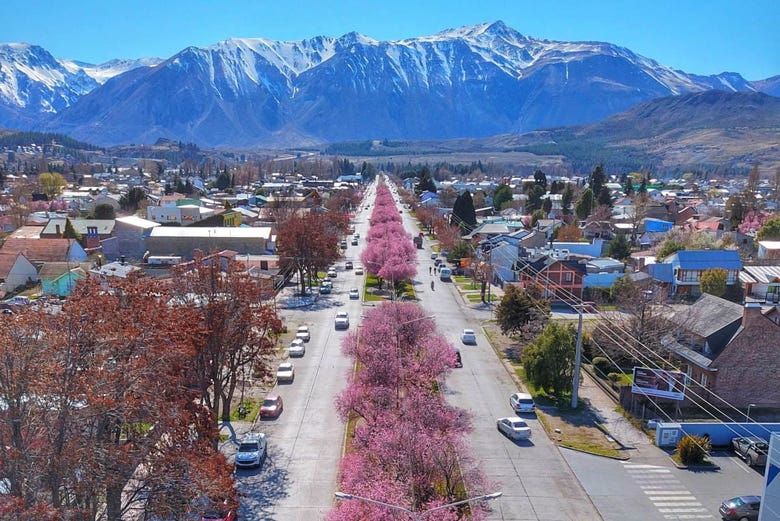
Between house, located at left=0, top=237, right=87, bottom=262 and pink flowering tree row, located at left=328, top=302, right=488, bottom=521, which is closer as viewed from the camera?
pink flowering tree row, located at left=328, top=302, right=488, bottom=521

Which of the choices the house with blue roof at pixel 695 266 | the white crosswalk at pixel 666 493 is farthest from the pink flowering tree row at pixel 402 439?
the house with blue roof at pixel 695 266

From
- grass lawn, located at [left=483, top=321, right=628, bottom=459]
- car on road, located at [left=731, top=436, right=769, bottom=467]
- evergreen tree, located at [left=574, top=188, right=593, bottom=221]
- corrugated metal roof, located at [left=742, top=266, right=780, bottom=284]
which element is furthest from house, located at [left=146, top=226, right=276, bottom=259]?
car on road, located at [left=731, top=436, right=769, bottom=467]

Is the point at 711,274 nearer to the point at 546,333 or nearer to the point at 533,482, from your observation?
the point at 546,333

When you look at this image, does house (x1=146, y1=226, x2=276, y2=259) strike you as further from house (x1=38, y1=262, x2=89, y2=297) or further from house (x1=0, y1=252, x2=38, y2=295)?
house (x1=0, y1=252, x2=38, y2=295)

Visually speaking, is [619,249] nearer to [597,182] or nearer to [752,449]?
[597,182]

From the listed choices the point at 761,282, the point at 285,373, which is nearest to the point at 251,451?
the point at 285,373

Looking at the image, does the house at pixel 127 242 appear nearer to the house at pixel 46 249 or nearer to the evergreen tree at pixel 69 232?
→ the evergreen tree at pixel 69 232
